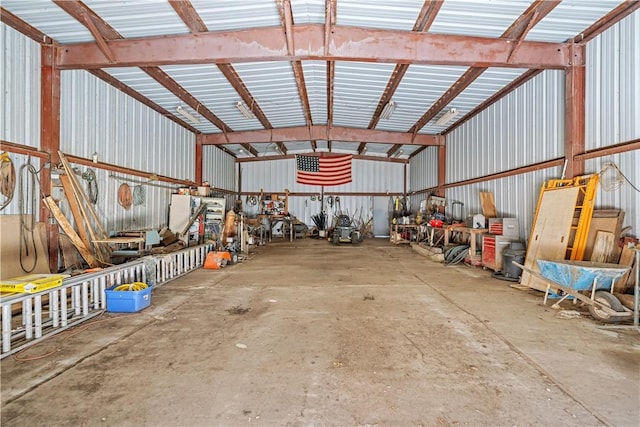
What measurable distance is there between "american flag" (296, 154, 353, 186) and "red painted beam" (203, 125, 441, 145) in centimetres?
309

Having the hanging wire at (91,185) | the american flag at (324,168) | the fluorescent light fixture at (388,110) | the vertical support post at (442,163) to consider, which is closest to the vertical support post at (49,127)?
the hanging wire at (91,185)

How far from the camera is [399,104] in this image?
757 centimetres

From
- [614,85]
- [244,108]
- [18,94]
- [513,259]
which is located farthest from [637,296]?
[18,94]

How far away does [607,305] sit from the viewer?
332cm

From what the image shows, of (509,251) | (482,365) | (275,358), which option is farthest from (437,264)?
(275,358)

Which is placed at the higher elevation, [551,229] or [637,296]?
[551,229]

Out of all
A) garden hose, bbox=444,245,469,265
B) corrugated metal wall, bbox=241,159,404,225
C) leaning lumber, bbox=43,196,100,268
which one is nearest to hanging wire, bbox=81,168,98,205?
leaning lumber, bbox=43,196,100,268

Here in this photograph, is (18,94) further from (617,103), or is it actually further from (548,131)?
(548,131)

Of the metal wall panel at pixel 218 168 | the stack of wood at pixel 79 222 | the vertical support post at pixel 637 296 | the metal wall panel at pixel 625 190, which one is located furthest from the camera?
the metal wall panel at pixel 218 168

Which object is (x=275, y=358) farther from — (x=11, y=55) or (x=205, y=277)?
(x=11, y=55)

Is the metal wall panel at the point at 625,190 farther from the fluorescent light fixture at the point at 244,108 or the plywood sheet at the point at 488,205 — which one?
the fluorescent light fixture at the point at 244,108

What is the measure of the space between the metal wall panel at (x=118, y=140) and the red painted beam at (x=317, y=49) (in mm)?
787

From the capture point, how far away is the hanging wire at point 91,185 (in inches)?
208

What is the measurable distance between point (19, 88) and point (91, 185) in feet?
5.67
